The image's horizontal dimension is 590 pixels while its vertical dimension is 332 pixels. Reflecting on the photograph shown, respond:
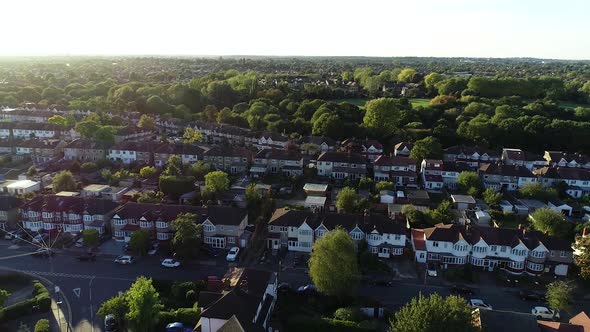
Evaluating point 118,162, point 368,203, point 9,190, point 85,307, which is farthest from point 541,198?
point 9,190

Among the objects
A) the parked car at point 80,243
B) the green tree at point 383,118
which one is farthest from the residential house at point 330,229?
the green tree at point 383,118

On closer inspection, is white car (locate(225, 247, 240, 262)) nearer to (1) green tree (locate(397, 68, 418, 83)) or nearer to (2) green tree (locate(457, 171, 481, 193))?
(2) green tree (locate(457, 171, 481, 193))

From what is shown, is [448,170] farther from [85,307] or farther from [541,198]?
[85,307]

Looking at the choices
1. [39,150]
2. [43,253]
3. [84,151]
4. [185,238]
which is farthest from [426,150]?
[39,150]

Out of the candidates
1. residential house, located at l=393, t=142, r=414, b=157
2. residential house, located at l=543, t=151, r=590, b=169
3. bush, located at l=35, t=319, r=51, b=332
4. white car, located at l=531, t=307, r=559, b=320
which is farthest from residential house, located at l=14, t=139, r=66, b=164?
residential house, located at l=543, t=151, r=590, b=169

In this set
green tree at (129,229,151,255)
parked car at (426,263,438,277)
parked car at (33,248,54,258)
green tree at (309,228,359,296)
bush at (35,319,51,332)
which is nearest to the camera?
bush at (35,319,51,332)

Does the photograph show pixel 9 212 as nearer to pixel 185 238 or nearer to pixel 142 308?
pixel 185 238

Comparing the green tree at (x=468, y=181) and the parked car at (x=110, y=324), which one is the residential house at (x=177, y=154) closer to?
the green tree at (x=468, y=181)
